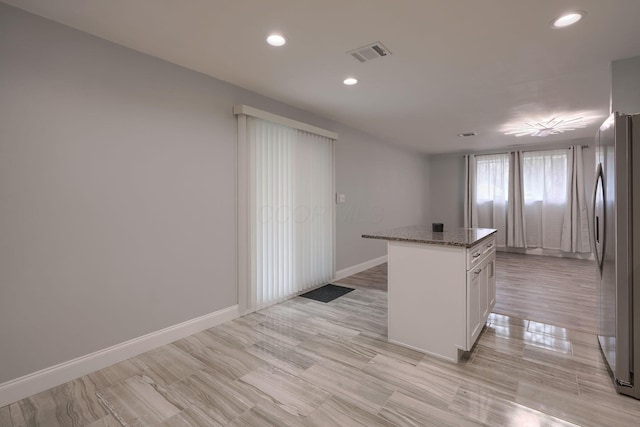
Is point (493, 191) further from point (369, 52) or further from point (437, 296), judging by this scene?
point (369, 52)

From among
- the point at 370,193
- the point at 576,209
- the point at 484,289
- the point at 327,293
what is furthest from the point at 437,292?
the point at 576,209

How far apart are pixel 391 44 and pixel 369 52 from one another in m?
0.20

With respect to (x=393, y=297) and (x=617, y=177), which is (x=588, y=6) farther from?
(x=393, y=297)

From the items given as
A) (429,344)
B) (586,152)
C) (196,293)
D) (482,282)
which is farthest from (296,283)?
(586,152)

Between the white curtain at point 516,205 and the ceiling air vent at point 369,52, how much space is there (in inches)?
231

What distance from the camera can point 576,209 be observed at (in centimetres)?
636

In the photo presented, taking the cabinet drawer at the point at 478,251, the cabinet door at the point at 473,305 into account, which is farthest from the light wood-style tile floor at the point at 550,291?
the cabinet door at the point at 473,305

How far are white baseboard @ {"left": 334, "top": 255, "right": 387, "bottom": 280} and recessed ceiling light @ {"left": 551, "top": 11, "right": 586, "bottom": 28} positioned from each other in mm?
3775

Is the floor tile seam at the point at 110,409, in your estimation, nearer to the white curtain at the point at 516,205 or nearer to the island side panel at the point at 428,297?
the island side panel at the point at 428,297

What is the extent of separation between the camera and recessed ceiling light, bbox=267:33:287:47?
7.54 ft

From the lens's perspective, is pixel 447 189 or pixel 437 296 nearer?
pixel 437 296

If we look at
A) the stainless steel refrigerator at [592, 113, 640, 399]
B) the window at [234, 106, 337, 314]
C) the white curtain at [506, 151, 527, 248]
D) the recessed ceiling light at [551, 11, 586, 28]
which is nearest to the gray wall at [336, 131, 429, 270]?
the window at [234, 106, 337, 314]

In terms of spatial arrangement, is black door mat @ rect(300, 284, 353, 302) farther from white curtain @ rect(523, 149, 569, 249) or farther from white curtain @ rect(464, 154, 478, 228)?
white curtain @ rect(523, 149, 569, 249)

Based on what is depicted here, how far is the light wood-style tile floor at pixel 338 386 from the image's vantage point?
1775 millimetres
